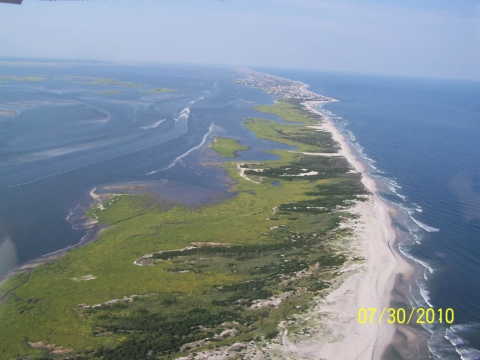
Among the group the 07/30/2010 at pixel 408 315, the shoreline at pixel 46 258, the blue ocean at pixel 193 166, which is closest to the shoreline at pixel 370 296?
the 07/30/2010 at pixel 408 315

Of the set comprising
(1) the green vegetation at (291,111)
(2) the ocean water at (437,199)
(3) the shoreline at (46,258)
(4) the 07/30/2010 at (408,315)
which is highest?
(1) the green vegetation at (291,111)

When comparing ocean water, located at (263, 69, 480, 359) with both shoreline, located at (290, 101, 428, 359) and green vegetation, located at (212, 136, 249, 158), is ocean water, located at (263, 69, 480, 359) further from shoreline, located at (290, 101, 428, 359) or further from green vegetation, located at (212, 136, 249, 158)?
green vegetation, located at (212, 136, 249, 158)

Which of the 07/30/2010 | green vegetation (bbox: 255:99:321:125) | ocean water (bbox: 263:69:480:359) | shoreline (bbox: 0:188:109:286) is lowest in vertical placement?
shoreline (bbox: 0:188:109:286)

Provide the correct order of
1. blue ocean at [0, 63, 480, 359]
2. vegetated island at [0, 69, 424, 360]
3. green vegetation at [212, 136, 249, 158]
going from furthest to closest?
1. green vegetation at [212, 136, 249, 158]
2. blue ocean at [0, 63, 480, 359]
3. vegetated island at [0, 69, 424, 360]

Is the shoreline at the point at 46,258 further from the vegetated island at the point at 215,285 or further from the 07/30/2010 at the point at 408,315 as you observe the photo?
the 07/30/2010 at the point at 408,315

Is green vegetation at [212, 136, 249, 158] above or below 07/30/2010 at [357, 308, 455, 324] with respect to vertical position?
above

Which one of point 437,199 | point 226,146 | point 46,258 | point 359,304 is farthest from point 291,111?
point 359,304

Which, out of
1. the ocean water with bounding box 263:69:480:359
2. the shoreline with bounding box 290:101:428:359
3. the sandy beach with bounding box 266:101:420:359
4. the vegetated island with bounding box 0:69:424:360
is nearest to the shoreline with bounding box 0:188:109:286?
the vegetated island with bounding box 0:69:424:360
